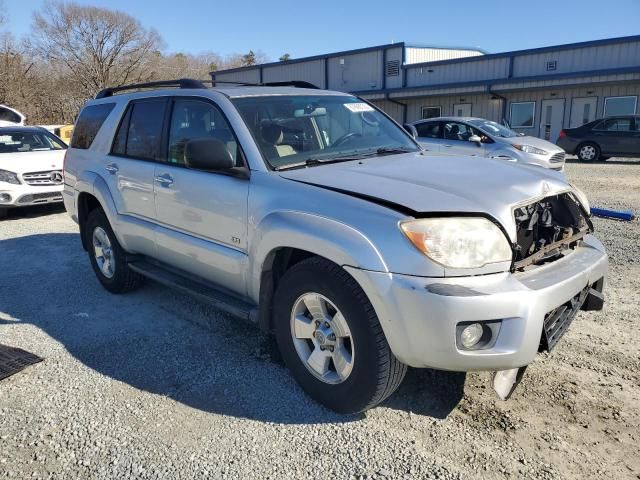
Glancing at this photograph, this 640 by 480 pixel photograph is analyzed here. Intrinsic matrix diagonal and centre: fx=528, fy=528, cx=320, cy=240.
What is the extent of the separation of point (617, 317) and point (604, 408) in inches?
58.3

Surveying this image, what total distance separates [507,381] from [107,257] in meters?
3.89

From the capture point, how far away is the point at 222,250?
360 cm

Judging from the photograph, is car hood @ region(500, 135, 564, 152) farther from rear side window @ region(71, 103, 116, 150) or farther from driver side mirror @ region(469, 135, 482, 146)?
rear side window @ region(71, 103, 116, 150)

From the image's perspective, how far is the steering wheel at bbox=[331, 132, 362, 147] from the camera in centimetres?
382

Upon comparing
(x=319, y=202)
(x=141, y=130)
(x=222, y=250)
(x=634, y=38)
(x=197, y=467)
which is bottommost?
(x=197, y=467)

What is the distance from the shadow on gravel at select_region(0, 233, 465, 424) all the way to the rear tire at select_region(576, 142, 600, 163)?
55.8 ft

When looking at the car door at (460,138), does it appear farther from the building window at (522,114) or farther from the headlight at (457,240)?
the building window at (522,114)

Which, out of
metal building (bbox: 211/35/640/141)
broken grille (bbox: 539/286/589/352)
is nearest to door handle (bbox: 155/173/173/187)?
broken grille (bbox: 539/286/589/352)

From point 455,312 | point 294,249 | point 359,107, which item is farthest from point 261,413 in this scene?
point 359,107

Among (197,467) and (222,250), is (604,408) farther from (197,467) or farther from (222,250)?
(222,250)

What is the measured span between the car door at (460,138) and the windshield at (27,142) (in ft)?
27.4

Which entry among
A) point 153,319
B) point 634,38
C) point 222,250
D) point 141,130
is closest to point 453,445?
point 222,250

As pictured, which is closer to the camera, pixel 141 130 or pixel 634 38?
pixel 141 130

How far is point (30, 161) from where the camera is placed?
30.0 feet
